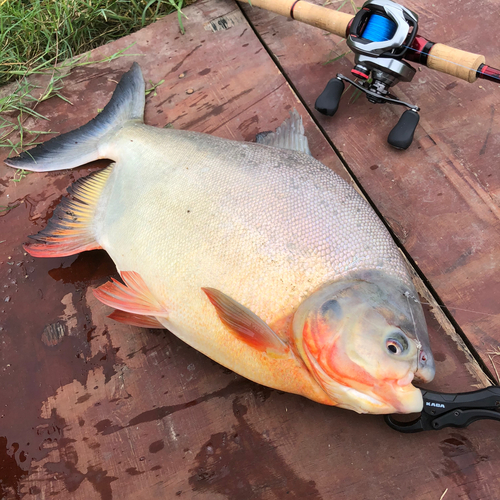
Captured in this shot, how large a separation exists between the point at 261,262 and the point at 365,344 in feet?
1.62

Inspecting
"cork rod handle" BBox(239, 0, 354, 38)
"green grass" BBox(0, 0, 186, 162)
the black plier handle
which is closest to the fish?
the black plier handle

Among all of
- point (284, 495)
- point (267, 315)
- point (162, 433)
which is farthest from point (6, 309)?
point (284, 495)

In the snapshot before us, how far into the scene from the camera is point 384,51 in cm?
203

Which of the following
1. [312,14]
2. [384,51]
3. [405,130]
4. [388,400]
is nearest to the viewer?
[388,400]

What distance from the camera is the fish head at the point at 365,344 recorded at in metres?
1.38

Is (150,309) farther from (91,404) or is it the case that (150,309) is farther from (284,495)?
(284,495)

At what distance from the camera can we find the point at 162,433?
5.87 ft

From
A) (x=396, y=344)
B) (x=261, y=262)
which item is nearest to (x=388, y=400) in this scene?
(x=396, y=344)

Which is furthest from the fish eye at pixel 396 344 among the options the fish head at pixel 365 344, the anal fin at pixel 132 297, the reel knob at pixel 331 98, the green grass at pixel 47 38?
the green grass at pixel 47 38

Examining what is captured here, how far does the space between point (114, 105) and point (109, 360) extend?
1.44 m

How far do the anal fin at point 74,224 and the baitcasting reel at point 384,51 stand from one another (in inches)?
53.5

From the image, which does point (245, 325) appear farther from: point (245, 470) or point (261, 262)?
point (245, 470)

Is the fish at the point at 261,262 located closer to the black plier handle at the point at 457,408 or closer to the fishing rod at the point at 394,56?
the black plier handle at the point at 457,408

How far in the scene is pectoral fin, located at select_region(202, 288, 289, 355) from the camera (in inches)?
57.9
